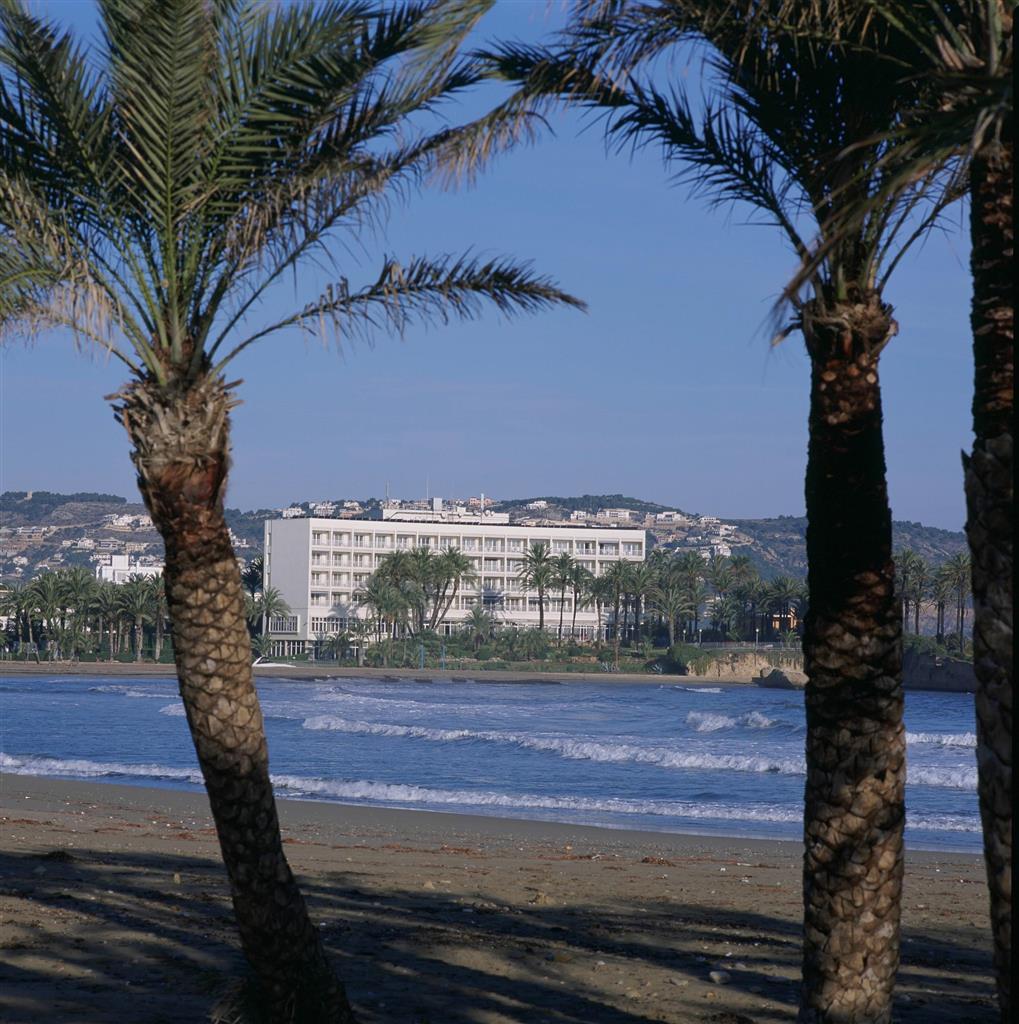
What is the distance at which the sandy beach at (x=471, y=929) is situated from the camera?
705 cm

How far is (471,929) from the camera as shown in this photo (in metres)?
9.23

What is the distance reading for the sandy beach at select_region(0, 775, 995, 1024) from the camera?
23.1 ft

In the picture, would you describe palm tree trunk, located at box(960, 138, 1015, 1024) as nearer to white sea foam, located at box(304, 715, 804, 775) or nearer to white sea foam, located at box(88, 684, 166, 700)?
white sea foam, located at box(304, 715, 804, 775)

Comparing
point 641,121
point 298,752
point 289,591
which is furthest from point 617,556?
point 641,121

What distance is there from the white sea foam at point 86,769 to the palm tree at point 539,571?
10001cm

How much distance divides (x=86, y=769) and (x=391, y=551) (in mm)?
106306

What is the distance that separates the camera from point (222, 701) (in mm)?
6031

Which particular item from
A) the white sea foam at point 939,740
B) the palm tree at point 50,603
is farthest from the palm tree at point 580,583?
the white sea foam at point 939,740

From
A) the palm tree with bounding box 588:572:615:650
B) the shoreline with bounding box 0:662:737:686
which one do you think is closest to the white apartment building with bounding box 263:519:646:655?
the palm tree with bounding box 588:572:615:650

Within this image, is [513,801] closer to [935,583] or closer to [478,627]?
[935,583]

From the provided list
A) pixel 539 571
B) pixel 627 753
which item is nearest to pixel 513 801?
pixel 627 753

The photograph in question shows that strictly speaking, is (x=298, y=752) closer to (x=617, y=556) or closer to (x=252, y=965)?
(x=252, y=965)

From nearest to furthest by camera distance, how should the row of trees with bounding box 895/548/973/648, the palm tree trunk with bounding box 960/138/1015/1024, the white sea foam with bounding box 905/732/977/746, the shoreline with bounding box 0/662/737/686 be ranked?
1. the palm tree trunk with bounding box 960/138/1015/1024
2. the white sea foam with bounding box 905/732/977/746
3. the shoreline with bounding box 0/662/737/686
4. the row of trees with bounding box 895/548/973/648

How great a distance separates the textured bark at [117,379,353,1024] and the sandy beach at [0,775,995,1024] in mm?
760
